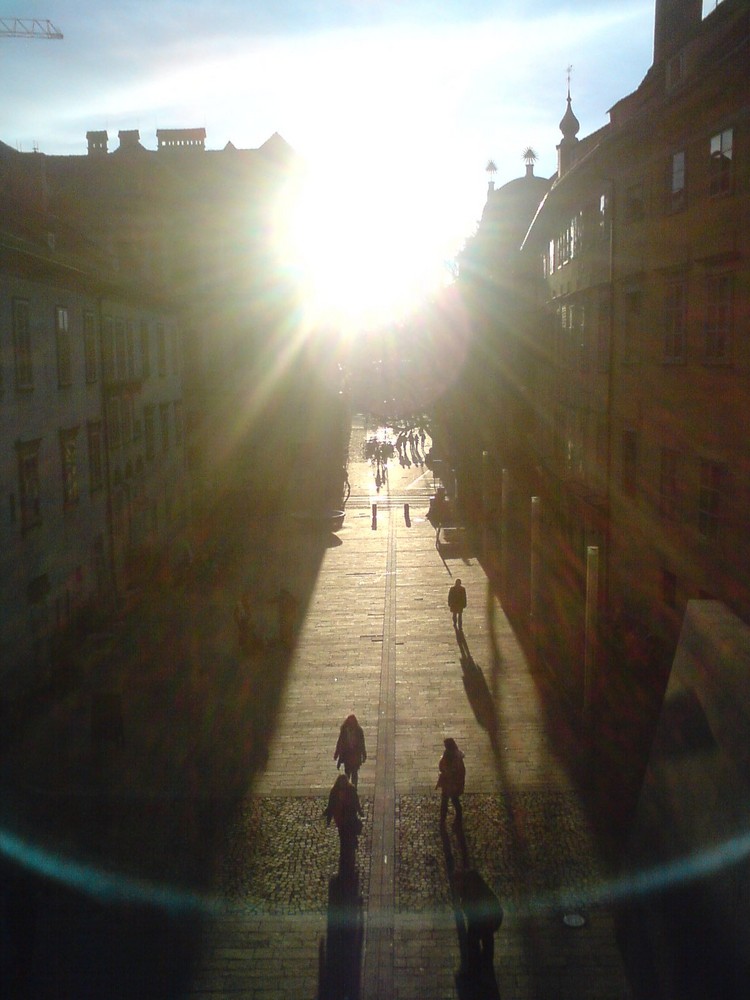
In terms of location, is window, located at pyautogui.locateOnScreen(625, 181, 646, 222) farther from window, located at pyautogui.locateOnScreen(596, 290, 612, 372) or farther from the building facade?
the building facade

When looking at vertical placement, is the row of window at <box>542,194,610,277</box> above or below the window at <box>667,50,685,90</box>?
below

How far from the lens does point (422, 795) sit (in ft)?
43.2

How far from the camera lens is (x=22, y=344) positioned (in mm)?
19141

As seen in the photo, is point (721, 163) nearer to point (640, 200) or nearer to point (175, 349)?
point (640, 200)

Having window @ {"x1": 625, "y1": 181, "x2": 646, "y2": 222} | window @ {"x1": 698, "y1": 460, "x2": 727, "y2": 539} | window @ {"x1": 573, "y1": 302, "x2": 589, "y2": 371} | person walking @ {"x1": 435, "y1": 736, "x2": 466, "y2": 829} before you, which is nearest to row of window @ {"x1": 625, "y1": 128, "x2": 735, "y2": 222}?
window @ {"x1": 625, "y1": 181, "x2": 646, "y2": 222}

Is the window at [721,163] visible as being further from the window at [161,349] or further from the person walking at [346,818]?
the window at [161,349]

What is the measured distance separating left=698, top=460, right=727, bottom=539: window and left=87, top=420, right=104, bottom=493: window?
14.0 meters

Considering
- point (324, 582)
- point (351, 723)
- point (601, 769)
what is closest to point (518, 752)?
point (601, 769)

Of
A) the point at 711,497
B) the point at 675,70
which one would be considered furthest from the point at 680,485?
the point at 675,70

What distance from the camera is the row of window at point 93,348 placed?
19094 mm

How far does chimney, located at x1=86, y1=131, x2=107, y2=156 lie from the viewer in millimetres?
51703

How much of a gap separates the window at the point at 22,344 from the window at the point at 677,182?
12.3m

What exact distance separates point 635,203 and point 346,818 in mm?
15114

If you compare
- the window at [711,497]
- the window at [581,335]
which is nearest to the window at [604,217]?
the window at [581,335]
